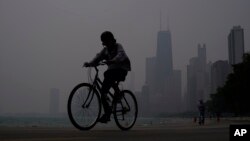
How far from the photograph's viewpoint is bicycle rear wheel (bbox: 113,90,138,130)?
8664 millimetres

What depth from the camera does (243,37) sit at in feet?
435

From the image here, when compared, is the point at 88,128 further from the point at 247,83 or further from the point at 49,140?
the point at 247,83

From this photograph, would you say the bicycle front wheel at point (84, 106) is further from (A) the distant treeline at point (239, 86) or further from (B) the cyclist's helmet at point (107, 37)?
(A) the distant treeline at point (239, 86)

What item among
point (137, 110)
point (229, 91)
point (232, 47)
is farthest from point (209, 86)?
point (137, 110)

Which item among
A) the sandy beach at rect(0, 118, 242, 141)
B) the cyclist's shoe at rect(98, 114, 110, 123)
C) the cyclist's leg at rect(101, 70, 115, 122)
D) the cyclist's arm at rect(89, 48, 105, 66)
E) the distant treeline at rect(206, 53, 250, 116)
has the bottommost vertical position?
the sandy beach at rect(0, 118, 242, 141)

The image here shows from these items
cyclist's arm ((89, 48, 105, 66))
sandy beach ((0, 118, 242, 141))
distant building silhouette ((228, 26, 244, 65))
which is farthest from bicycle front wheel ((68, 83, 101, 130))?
distant building silhouette ((228, 26, 244, 65))

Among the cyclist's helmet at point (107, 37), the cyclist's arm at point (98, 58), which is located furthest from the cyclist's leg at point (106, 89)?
the cyclist's helmet at point (107, 37)

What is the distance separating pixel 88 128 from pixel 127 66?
1.41 metres

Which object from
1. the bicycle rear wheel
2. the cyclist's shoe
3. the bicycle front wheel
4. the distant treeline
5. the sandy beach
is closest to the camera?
the sandy beach

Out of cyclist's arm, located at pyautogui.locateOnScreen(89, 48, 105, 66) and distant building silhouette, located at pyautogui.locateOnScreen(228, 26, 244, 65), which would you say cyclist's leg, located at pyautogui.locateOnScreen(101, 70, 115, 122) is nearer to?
cyclist's arm, located at pyautogui.locateOnScreen(89, 48, 105, 66)

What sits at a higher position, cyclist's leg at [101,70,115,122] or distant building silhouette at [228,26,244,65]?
distant building silhouette at [228,26,244,65]

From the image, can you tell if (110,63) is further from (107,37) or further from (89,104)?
(89,104)

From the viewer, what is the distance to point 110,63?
8.24 m

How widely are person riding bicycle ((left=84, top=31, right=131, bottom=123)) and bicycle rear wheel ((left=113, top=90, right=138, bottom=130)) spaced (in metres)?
0.38
